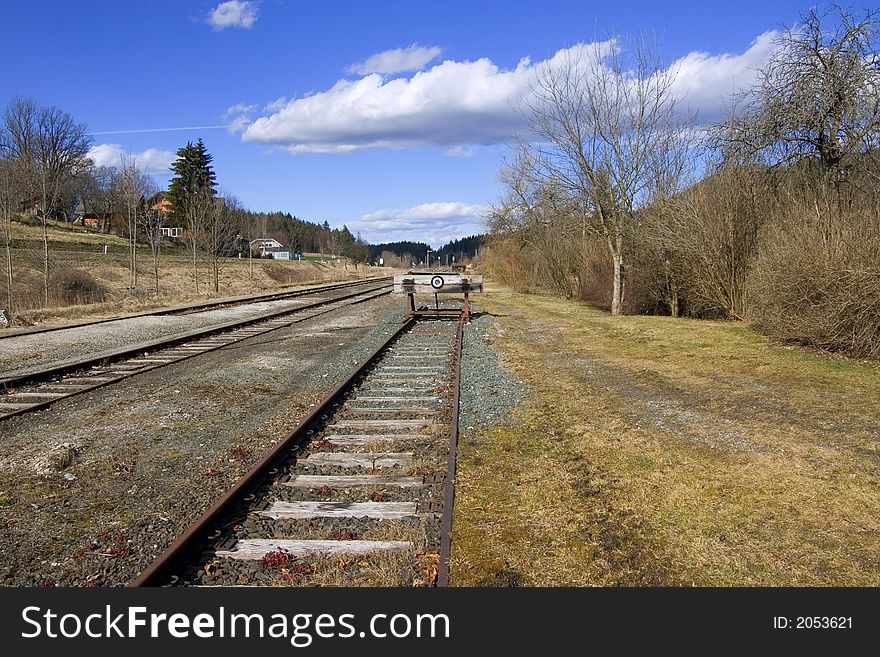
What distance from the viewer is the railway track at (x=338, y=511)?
405cm

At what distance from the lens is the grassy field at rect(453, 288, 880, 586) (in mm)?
4184

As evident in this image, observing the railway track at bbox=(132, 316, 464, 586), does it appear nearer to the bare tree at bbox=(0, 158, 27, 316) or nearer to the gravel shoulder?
the gravel shoulder

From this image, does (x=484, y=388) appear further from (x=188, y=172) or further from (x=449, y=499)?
(x=188, y=172)

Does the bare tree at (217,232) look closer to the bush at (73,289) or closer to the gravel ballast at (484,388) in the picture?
the bush at (73,289)

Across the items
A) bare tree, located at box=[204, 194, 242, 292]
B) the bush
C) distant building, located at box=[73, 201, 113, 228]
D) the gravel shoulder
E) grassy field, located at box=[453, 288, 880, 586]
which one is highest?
distant building, located at box=[73, 201, 113, 228]

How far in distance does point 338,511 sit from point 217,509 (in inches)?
33.7

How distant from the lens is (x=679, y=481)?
5.73 m

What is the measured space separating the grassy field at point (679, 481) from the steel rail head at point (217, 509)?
1.66 metres

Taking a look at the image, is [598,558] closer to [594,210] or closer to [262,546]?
[262,546]

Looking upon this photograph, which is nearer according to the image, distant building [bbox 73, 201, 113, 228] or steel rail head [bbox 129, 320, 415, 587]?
steel rail head [bbox 129, 320, 415, 587]

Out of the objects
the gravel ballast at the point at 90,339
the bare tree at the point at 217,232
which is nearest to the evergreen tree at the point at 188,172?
the bare tree at the point at 217,232

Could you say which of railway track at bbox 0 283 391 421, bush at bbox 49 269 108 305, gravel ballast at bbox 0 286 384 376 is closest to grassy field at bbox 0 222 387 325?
bush at bbox 49 269 108 305

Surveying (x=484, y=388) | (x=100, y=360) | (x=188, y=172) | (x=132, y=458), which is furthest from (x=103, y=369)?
(x=188, y=172)

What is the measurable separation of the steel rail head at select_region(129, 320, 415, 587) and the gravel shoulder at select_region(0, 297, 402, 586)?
0.26 meters
